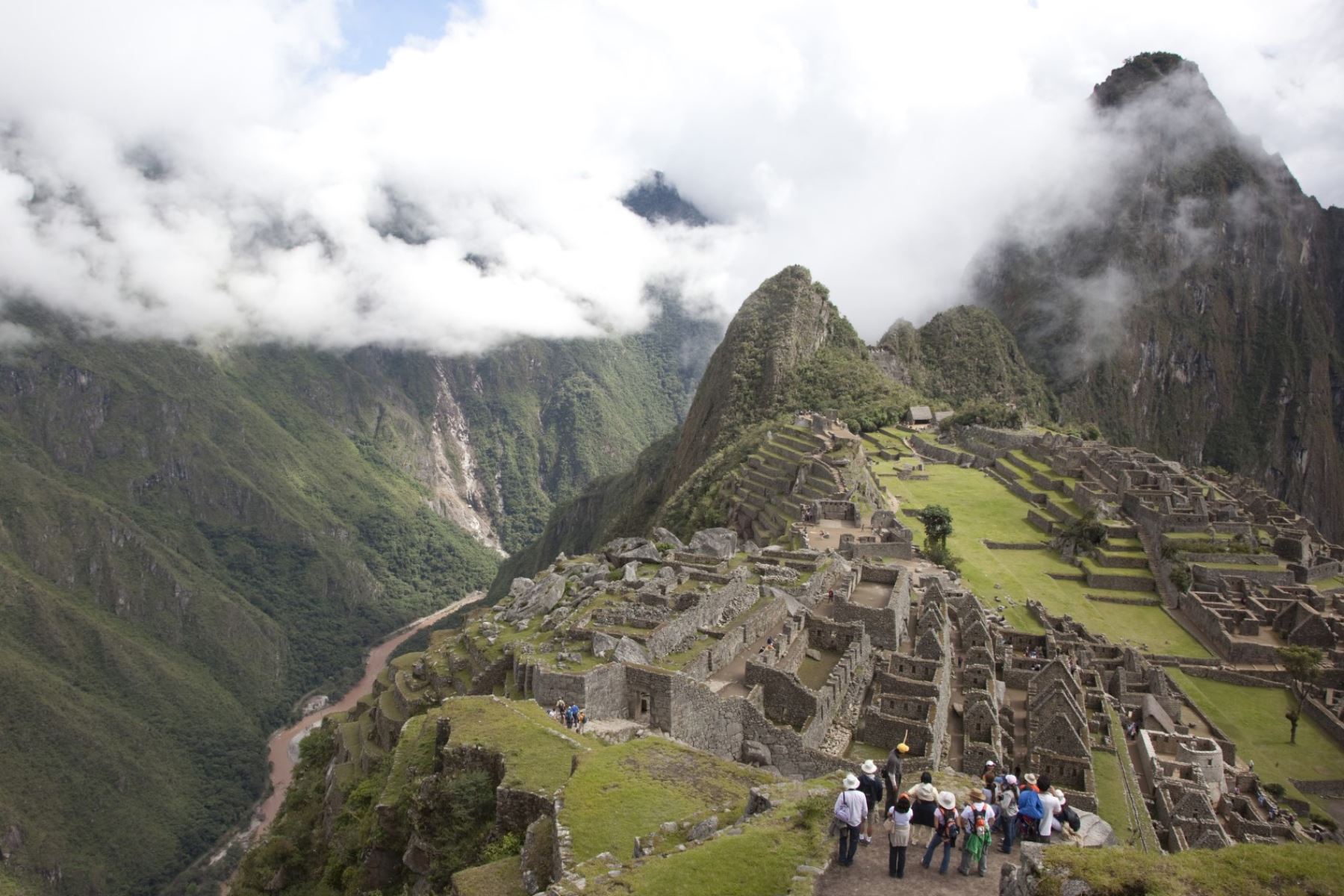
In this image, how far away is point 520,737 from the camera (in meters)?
19.6

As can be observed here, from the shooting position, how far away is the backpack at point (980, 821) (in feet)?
39.8

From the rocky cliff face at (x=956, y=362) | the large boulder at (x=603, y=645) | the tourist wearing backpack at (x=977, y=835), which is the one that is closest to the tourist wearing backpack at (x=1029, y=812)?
the tourist wearing backpack at (x=977, y=835)

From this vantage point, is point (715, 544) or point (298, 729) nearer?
point (715, 544)

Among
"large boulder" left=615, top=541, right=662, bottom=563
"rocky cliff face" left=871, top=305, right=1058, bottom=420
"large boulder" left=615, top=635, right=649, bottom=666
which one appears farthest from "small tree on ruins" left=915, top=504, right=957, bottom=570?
"rocky cliff face" left=871, top=305, right=1058, bottom=420

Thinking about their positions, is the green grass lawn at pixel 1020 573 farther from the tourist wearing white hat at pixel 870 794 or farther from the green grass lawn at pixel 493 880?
the green grass lawn at pixel 493 880

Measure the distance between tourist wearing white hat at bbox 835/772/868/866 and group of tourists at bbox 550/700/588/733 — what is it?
1019cm

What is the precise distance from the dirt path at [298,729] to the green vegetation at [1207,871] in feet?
283

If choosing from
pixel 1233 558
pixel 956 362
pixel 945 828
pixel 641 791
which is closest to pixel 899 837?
pixel 945 828

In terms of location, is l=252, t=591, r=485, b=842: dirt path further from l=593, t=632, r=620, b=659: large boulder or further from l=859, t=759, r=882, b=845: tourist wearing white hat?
l=859, t=759, r=882, b=845: tourist wearing white hat

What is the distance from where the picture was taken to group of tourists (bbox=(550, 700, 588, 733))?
21.8 m

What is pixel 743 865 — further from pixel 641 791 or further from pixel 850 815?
pixel 641 791

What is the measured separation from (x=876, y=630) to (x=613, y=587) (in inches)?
374

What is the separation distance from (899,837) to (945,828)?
2.64 ft

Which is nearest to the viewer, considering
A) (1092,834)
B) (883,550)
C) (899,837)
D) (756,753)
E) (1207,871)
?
(1207,871)
